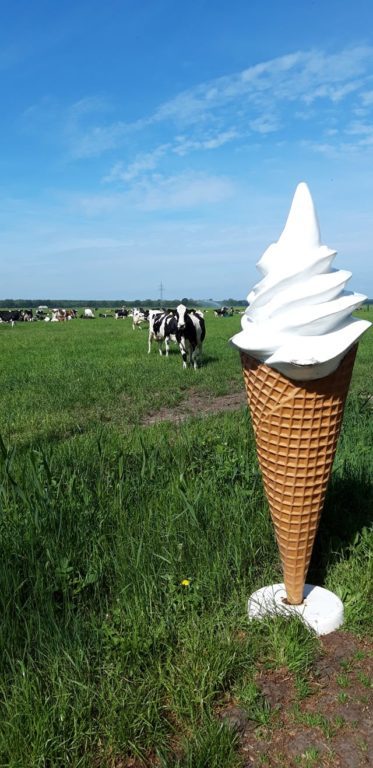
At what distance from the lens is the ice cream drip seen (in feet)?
7.54

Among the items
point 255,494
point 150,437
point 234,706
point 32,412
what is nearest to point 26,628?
point 234,706

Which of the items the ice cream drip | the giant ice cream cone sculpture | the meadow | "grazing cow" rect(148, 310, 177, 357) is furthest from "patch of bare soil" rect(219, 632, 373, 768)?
"grazing cow" rect(148, 310, 177, 357)

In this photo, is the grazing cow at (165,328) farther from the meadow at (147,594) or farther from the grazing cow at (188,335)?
the meadow at (147,594)

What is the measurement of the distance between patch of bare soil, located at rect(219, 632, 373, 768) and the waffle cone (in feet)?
1.27

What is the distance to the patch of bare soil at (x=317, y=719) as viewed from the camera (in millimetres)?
1973

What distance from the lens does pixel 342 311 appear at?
7.68 ft

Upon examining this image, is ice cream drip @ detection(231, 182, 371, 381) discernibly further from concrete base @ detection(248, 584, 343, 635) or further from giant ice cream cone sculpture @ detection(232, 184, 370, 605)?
concrete base @ detection(248, 584, 343, 635)

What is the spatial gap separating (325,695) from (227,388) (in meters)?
8.62

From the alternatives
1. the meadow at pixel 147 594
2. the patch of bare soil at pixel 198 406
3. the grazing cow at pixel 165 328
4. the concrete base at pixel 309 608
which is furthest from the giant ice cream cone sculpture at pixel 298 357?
the grazing cow at pixel 165 328

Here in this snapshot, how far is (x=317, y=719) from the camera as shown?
2123mm

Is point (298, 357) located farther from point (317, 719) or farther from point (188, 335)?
point (188, 335)

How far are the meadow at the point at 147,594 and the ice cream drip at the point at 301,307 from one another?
1.18 meters

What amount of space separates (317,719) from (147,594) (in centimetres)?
90

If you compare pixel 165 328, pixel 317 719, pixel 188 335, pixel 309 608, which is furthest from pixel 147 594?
pixel 165 328
